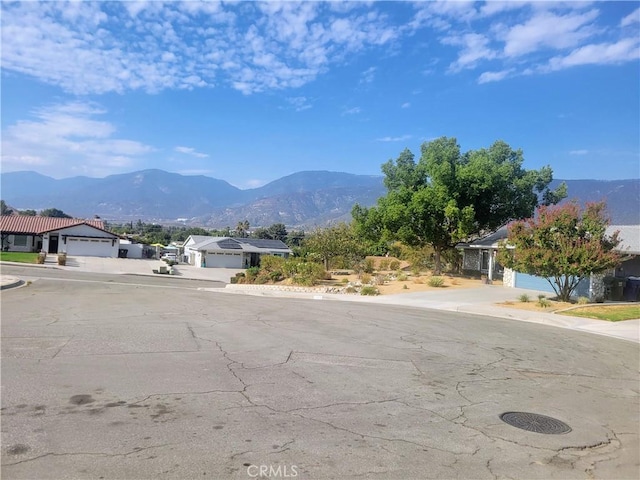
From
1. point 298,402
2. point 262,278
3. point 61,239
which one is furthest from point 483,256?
point 61,239

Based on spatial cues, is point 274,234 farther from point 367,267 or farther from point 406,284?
point 406,284

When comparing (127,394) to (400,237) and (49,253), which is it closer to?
(400,237)

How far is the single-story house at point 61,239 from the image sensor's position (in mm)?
65500

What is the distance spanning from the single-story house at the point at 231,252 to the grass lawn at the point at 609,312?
51.7 metres

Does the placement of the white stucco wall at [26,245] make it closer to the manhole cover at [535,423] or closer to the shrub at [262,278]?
the shrub at [262,278]

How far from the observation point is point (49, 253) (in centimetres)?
6588

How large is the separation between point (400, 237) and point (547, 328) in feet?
65.6

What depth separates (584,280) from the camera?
2633 cm

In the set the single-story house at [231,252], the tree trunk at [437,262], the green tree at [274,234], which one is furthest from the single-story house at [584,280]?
the green tree at [274,234]

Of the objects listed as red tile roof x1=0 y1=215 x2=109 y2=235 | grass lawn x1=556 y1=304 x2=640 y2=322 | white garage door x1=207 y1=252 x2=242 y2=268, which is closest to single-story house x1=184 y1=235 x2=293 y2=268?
white garage door x1=207 y1=252 x2=242 y2=268

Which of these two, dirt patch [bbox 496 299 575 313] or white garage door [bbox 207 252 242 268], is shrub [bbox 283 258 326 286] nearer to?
dirt patch [bbox 496 299 575 313]

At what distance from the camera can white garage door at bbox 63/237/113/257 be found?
65.5 meters

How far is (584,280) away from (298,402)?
23906 millimetres

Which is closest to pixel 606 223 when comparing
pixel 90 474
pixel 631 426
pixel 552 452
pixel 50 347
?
pixel 631 426
